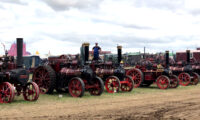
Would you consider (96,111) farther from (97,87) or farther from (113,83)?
(113,83)

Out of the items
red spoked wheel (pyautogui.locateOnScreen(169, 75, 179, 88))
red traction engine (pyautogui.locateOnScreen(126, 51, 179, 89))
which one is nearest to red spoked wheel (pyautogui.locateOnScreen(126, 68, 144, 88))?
red traction engine (pyautogui.locateOnScreen(126, 51, 179, 89))

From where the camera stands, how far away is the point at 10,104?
27.0 ft

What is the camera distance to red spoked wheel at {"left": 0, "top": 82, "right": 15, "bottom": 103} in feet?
26.8

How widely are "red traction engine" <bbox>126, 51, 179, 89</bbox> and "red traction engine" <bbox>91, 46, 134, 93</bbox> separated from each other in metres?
2.21

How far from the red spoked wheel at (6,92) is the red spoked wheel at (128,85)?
18.4 feet

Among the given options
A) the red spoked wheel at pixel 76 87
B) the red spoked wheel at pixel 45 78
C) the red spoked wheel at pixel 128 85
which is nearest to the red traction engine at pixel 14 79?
the red spoked wheel at pixel 45 78

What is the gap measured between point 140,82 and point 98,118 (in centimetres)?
850

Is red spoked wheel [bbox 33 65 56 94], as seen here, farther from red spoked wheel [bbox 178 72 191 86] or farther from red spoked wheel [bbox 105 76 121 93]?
red spoked wheel [bbox 178 72 191 86]

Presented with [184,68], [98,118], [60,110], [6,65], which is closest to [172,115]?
[98,118]

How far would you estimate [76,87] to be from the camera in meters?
10.2

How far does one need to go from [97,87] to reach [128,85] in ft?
7.41

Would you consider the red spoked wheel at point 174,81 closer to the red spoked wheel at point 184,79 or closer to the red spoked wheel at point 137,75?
the red spoked wheel at point 137,75

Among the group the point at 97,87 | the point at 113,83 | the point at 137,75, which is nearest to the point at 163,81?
the point at 137,75

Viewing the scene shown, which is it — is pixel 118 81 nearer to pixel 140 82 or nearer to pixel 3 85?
pixel 140 82
